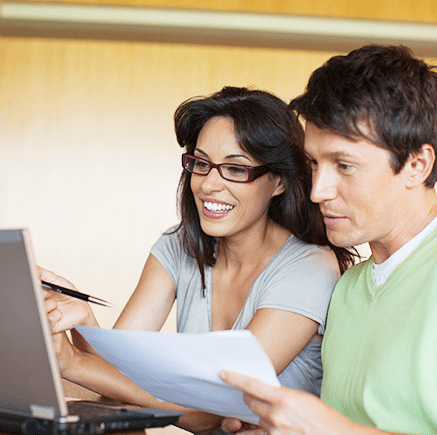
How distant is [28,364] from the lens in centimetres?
89

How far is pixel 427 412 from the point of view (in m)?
1.05

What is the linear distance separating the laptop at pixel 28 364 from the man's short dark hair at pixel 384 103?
689 millimetres

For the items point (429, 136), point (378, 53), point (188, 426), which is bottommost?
point (188, 426)

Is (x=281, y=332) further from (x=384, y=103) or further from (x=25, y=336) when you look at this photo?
(x=25, y=336)

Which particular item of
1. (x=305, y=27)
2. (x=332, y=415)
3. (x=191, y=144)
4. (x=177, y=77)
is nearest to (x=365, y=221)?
(x=332, y=415)

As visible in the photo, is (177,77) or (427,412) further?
(177,77)

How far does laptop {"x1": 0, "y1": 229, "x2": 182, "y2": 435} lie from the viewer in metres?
0.85

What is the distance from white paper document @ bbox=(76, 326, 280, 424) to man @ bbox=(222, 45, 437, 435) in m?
0.27

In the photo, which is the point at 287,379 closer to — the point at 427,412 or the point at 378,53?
the point at 427,412

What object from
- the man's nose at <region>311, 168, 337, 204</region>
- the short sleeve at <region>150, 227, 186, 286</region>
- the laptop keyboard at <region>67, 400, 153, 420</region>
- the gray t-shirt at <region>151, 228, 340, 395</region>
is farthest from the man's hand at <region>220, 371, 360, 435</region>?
the short sleeve at <region>150, 227, 186, 286</region>

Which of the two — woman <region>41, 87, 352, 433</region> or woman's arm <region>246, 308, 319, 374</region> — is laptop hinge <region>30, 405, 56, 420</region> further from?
woman's arm <region>246, 308, 319, 374</region>

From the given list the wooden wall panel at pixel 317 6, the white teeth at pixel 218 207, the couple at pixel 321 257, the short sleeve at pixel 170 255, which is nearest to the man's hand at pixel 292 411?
the couple at pixel 321 257

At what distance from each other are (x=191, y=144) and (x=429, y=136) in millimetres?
1008

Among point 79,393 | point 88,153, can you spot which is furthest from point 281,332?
point 88,153
